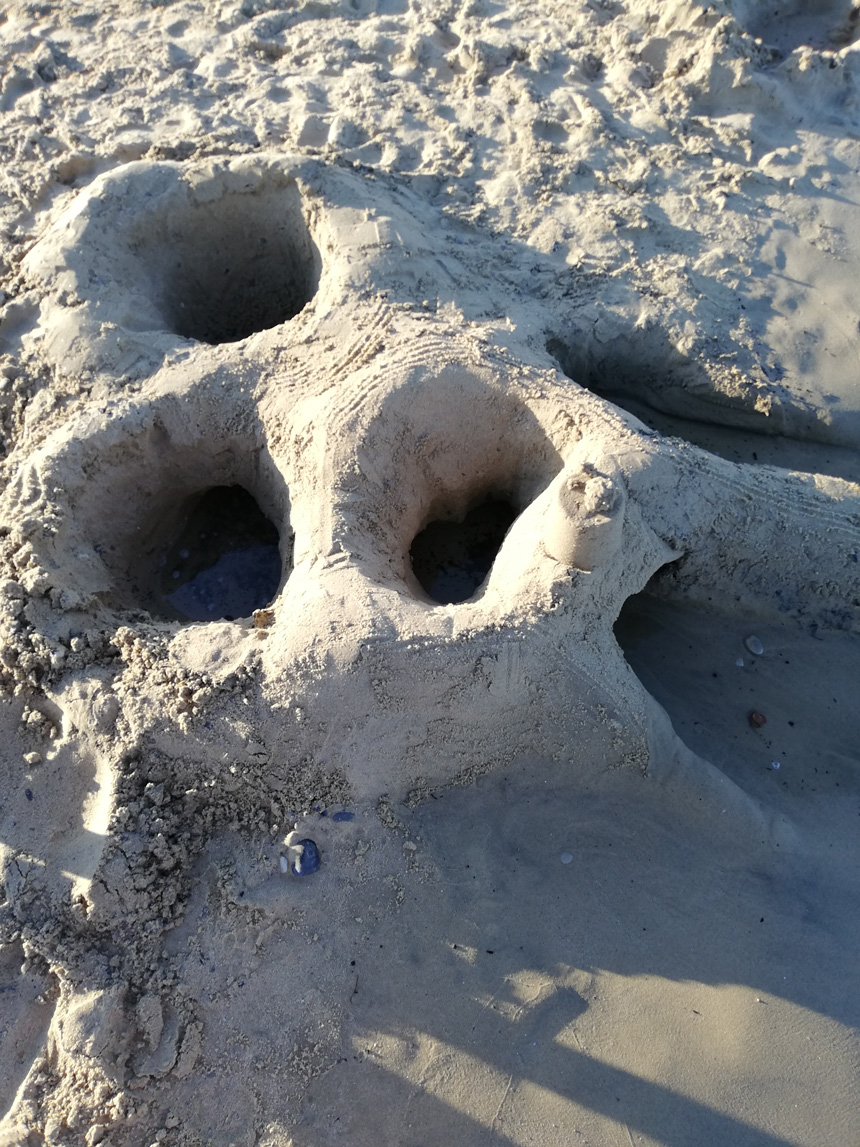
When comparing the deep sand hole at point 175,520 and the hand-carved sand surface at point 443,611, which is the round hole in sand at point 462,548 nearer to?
the hand-carved sand surface at point 443,611

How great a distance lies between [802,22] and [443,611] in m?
5.82

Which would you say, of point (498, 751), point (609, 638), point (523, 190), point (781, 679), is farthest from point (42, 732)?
point (523, 190)

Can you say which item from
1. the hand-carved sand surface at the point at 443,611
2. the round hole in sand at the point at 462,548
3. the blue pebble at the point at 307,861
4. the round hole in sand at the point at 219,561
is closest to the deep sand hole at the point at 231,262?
the hand-carved sand surface at the point at 443,611

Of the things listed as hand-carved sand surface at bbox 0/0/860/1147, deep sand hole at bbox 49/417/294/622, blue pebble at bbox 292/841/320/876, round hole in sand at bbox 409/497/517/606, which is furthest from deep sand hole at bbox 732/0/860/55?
blue pebble at bbox 292/841/320/876

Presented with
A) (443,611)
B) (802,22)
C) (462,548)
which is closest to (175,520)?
(462,548)

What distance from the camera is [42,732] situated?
317cm

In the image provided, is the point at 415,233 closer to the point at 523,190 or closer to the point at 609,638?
the point at 523,190

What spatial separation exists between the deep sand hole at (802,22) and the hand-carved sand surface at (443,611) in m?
0.36

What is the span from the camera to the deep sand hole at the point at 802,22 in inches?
207

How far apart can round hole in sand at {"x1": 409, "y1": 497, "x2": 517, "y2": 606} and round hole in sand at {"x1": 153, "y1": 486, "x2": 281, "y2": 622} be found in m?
0.88

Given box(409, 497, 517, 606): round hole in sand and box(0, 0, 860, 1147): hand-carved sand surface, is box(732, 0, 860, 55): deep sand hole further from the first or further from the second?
box(409, 497, 517, 606): round hole in sand

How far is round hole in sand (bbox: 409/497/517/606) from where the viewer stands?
4.05m

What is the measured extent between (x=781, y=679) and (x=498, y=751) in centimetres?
166

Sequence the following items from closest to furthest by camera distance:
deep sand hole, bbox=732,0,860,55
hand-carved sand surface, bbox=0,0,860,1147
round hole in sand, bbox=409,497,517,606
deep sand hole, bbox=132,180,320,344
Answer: hand-carved sand surface, bbox=0,0,860,1147, round hole in sand, bbox=409,497,517,606, deep sand hole, bbox=132,180,320,344, deep sand hole, bbox=732,0,860,55
